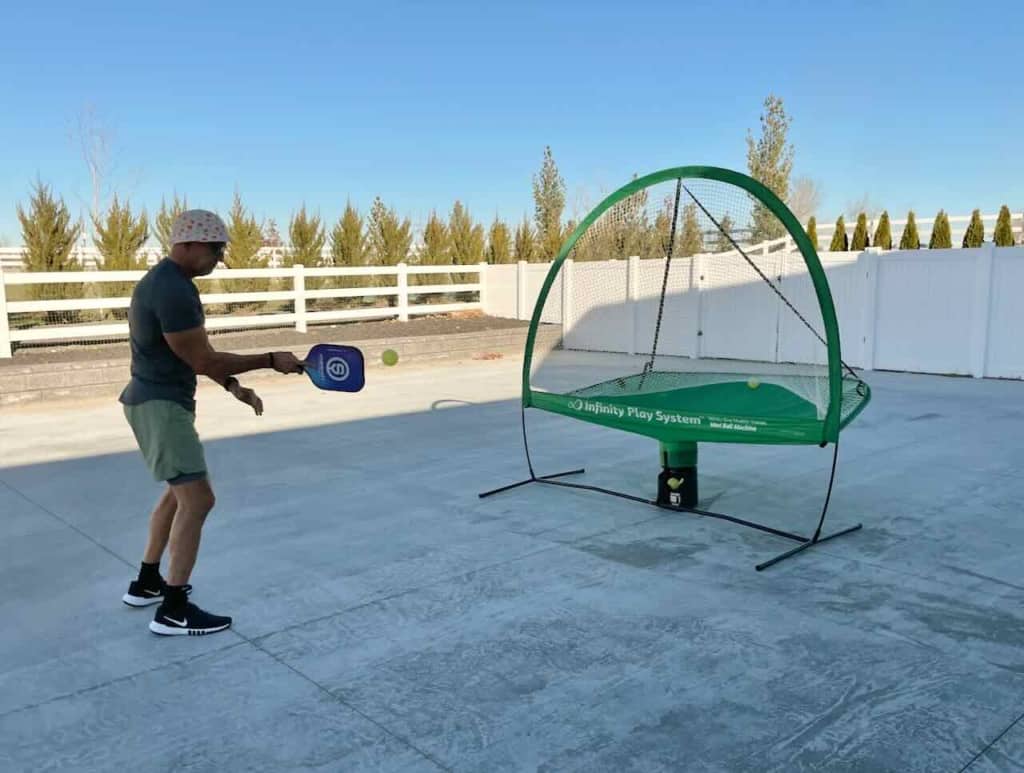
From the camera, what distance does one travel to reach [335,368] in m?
3.60

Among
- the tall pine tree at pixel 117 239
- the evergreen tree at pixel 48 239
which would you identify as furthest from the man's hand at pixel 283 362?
the tall pine tree at pixel 117 239

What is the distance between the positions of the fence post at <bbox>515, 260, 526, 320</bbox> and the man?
1385 centimetres

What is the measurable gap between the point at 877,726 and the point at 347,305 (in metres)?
15.8

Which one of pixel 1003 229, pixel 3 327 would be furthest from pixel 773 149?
pixel 3 327

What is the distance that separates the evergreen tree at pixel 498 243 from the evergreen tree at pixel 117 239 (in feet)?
28.0

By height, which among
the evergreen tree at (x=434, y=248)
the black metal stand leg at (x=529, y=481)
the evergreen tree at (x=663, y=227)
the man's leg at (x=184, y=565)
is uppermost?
the evergreen tree at (x=434, y=248)

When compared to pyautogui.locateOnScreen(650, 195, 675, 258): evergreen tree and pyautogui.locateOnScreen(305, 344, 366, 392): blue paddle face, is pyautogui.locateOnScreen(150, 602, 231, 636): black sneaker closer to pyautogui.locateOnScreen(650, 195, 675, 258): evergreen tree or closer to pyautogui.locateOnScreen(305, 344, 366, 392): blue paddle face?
pyautogui.locateOnScreen(305, 344, 366, 392): blue paddle face

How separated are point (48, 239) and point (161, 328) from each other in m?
11.9

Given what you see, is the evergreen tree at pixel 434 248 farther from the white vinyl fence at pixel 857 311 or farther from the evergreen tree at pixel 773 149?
the evergreen tree at pixel 773 149

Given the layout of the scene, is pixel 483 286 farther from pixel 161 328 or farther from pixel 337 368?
pixel 161 328

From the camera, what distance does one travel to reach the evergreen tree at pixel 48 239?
41.7 ft

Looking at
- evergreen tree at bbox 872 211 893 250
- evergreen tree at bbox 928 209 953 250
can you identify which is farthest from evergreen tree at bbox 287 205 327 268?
evergreen tree at bbox 928 209 953 250

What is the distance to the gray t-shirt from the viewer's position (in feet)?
9.63

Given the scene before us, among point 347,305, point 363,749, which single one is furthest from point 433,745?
point 347,305
